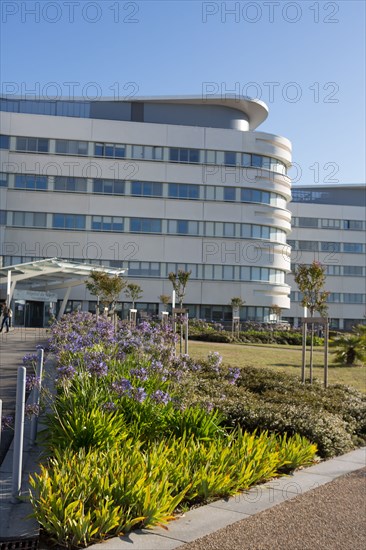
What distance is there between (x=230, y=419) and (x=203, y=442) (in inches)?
68.6

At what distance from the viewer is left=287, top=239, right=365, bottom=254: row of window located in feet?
279

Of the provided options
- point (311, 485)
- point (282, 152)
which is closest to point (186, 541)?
point (311, 485)

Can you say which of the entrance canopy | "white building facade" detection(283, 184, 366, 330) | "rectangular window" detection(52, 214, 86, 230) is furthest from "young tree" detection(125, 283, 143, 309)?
"white building facade" detection(283, 184, 366, 330)

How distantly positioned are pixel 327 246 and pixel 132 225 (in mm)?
31915

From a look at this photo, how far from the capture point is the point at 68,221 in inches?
2421

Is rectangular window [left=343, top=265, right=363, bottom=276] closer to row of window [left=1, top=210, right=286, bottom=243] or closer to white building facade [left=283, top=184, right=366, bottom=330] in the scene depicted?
white building facade [left=283, top=184, right=366, bottom=330]

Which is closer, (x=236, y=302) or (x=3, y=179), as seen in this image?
(x=236, y=302)

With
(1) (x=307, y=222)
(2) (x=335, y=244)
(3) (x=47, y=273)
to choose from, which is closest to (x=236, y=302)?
(3) (x=47, y=273)

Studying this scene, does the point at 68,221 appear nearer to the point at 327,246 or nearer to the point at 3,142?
the point at 3,142

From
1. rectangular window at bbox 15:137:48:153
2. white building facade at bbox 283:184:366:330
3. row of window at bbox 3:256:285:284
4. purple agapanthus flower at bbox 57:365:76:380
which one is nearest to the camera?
purple agapanthus flower at bbox 57:365:76:380

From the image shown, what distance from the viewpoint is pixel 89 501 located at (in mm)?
5500

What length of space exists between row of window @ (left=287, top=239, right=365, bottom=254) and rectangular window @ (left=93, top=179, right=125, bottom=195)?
29859 millimetres

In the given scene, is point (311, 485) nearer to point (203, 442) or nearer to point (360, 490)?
point (360, 490)

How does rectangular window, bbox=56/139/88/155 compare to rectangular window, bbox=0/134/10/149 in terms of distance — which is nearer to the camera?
rectangular window, bbox=0/134/10/149
